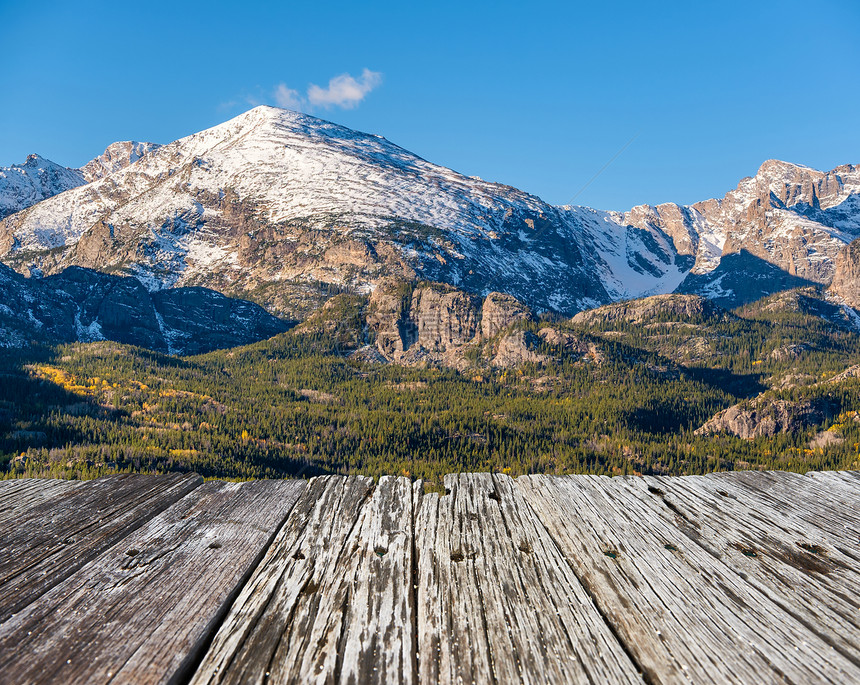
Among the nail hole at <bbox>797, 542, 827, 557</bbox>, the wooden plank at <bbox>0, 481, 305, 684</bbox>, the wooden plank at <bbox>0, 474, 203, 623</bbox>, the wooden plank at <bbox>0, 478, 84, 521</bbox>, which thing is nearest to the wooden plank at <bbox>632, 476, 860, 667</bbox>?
the nail hole at <bbox>797, 542, 827, 557</bbox>

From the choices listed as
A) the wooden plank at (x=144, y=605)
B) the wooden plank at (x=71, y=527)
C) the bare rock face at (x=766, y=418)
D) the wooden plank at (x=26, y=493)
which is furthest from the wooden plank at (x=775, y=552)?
the bare rock face at (x=766, y=418)

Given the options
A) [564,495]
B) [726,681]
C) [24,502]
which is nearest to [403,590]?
[726,681]

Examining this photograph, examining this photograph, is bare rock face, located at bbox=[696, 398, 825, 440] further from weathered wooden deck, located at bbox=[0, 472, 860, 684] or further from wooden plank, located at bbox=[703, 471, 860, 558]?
weathered wooden deck, located at bbox=[0, 472, 860, 684]

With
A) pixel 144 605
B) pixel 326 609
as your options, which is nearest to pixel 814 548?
pixel 326 609

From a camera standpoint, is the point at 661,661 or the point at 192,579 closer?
the point at 661,661

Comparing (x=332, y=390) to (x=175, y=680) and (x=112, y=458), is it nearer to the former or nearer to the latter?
(x=112, y=458)
